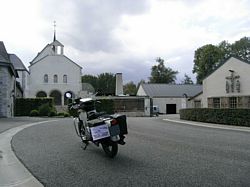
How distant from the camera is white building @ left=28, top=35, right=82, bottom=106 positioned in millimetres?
55156

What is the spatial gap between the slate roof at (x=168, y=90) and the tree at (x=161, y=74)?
1863 cm

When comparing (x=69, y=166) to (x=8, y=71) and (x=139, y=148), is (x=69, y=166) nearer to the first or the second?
(x=139, y=148)

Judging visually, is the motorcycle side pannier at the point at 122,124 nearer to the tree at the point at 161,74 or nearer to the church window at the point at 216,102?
the church window at the point at 216,102

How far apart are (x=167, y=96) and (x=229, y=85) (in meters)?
27.6

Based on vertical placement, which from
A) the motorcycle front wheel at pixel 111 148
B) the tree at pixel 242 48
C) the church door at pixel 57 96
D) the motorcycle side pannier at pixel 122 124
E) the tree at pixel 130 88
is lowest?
the motorcycle front wheel at pixel 111 148

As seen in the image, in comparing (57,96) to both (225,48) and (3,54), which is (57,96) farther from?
(225,48)

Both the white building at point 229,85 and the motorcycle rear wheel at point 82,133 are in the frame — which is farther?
the white building at point 229,85

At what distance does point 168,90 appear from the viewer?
59.6 metres

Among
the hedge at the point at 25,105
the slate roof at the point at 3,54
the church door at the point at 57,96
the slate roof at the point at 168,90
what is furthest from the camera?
the slate roof at the point at 168,90

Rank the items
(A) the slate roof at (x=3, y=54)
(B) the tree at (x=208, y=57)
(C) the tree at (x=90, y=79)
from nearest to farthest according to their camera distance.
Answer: (A) the slate roof at (x=3, y=54)
(B) the tree at (x=208, y=57)
(C) the tree at (x=90, y=79)

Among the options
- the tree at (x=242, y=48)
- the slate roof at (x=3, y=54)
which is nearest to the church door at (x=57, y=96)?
the slate roof at (x=3, y=54)

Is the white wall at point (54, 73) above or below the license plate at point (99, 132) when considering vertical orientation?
above

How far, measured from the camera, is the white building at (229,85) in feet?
94.3

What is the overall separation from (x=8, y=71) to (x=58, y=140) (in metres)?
17.4
